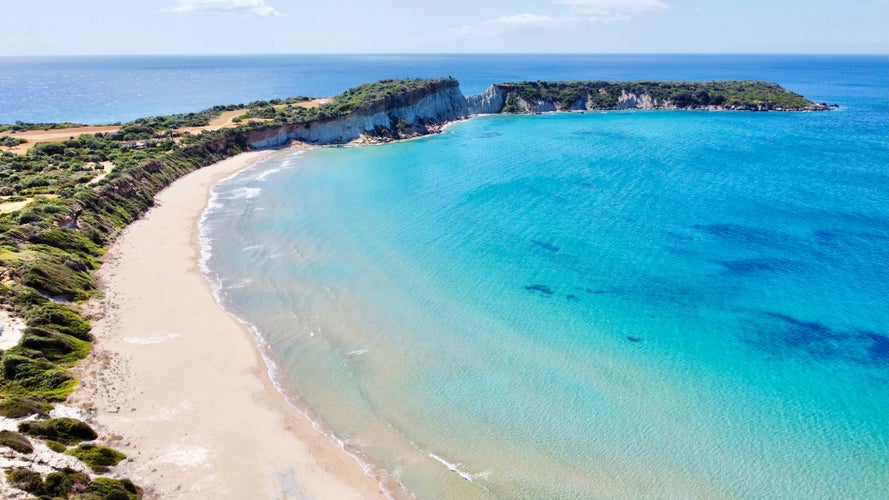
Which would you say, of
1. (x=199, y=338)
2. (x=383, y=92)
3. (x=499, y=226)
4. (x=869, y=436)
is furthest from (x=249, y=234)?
(x=383, y=92)

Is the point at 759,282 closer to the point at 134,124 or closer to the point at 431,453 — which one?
the point at 431,453

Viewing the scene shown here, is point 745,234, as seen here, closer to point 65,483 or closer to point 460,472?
point 460,472

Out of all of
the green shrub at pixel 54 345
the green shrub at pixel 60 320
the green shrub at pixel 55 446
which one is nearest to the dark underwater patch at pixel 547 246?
the green shrub at pixel 60 320

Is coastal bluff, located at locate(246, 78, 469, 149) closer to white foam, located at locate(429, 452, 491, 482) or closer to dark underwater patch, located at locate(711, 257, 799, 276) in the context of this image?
dark underwater patch, located at locate(711, 257, 799, 276)

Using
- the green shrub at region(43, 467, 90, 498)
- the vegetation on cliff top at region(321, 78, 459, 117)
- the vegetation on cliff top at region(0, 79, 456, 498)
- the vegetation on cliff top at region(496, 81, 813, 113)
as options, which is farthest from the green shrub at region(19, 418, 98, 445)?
the vegetation on cliff top at region(496, 81, 813, 113)

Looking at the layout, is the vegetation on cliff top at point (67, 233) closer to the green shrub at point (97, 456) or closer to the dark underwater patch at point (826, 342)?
the green shrub at point (97, 456)

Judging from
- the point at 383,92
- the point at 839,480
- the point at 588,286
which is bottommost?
the point at 839,480
